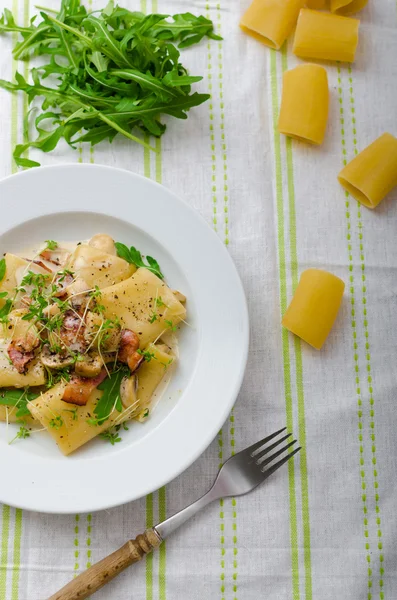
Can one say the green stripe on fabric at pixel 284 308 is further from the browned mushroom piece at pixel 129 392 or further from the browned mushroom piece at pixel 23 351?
the browned mushroom piece at pixel 23 351

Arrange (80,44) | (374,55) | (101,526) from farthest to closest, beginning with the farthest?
(374,55), (80,44), (101,526)

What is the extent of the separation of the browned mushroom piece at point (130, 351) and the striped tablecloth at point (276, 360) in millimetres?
487

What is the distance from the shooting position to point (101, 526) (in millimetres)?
2562

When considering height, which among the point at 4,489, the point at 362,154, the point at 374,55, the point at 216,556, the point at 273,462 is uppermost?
the point at 374,55

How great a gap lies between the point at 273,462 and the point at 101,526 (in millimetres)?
705

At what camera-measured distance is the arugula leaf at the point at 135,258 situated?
101 inches

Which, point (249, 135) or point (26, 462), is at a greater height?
point (249, 135)

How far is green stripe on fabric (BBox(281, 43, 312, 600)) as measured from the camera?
2.61m

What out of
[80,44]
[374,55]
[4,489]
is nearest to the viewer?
[4,489]

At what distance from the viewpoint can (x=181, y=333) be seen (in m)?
2.58

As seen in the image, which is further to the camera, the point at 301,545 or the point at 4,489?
the point at 301,545

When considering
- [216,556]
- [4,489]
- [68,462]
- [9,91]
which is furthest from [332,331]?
[9,91]

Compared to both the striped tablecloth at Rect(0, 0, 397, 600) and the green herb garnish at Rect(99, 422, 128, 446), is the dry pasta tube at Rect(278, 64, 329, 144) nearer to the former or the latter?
the striped tablecloth at Rect(0, 0, 397, 600)

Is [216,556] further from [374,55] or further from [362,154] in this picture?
[374,55]
